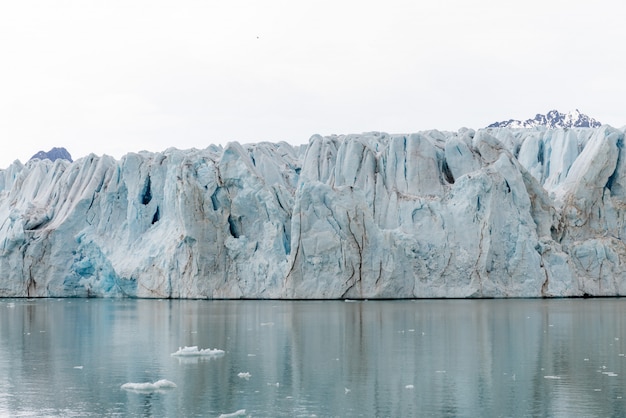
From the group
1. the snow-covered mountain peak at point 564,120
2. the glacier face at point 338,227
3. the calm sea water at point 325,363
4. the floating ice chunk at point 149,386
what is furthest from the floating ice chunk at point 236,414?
the snow-covered mountain peak at point 564,120

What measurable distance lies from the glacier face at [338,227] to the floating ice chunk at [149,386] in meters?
17.5

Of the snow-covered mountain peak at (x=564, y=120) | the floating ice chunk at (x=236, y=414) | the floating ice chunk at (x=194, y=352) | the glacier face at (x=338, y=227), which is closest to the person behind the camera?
the floating ice chunk at (x=236, y=414)

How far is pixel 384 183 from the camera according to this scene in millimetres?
33688

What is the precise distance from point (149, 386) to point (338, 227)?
59.7 feet

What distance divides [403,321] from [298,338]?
424 centimetres

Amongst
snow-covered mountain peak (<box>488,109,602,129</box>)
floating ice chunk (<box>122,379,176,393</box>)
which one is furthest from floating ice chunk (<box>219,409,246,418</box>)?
snow-covered mountain peak (<box>488,109,602,129</box>)

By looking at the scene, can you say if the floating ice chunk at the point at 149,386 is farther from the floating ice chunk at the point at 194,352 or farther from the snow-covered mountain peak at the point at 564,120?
the snow-covered mountain peak at the point at 564,120

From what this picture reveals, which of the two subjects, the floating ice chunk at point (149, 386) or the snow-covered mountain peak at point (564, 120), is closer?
the floating ice chunk at point (149, 386)

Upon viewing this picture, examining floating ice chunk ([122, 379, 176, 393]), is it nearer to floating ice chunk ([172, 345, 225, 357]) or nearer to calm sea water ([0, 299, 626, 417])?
calm sea water ([0, 299, 626, 417])

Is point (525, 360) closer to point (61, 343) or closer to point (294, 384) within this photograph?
point (294, 384)

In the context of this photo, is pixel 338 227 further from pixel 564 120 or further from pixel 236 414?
pixel 564 120

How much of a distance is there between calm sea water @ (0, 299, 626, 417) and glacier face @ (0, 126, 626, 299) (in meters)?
5.45

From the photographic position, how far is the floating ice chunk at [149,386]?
11.5m

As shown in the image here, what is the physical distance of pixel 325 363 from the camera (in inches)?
552
